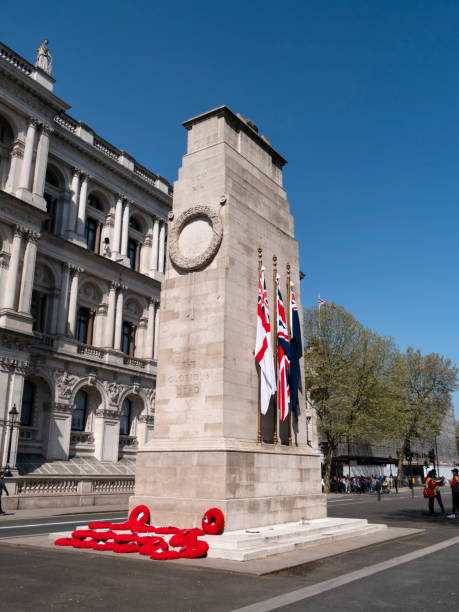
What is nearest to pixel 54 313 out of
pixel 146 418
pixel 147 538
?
pixel 146 418

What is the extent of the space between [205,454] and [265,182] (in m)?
9.41

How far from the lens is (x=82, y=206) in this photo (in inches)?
1556

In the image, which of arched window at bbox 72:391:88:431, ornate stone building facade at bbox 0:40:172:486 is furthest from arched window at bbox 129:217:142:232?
arched window at bbox 72:391:88:431

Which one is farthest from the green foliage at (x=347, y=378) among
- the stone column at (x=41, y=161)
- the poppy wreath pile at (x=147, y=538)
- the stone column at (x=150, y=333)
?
the poppy wreath pile at (x=147, y=538)

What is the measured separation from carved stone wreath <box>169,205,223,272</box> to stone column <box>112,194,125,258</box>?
26.2 meters

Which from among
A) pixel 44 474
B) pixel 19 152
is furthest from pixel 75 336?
pixel 19 152

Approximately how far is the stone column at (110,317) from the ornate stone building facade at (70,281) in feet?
0.28

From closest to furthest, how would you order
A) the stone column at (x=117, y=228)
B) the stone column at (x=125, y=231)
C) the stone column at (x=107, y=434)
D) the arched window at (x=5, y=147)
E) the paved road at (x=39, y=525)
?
the paved road at (x=39, y=525)
the arched window at (x=5, y=147)
the stone column at (x=107, y=434)
the stone column at (x=117, y=228)
the stone column at (x=125, y=231)

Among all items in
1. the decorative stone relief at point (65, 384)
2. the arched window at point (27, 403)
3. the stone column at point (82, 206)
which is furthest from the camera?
the stone column at point (82, 206)

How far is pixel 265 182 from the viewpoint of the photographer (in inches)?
717

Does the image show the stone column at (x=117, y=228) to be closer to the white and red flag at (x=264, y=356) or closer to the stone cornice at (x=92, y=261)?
the stone cornice at (x=92, y=261)

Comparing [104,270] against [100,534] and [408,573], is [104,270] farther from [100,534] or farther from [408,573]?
[408,573]

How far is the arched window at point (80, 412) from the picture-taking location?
1469 inches

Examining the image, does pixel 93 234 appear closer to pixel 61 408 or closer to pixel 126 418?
pixel 61 408
